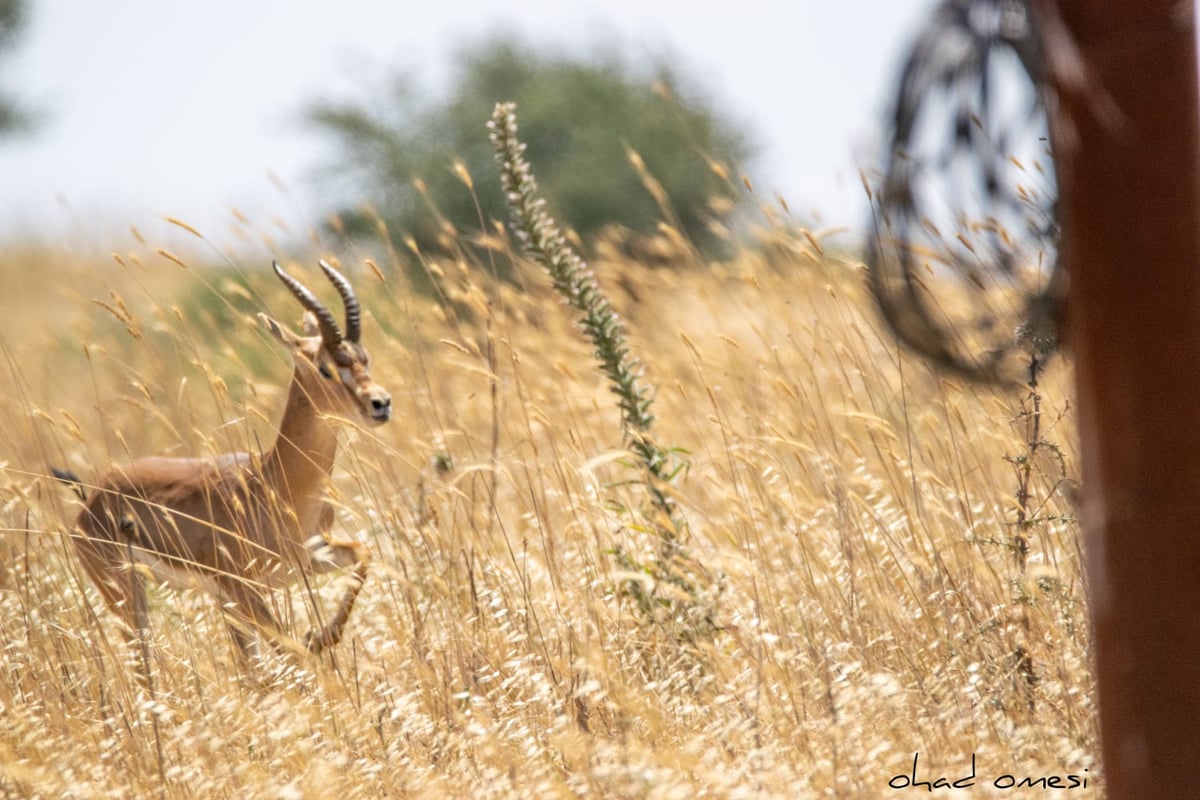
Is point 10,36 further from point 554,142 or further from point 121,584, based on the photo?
point 121,584

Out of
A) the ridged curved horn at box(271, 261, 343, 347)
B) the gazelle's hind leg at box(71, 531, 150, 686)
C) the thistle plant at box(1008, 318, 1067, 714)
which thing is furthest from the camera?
the ridged curved horn at box(271, 261, 343, 347)

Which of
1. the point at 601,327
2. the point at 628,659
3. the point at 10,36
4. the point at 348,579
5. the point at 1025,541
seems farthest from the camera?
the point at 10,36

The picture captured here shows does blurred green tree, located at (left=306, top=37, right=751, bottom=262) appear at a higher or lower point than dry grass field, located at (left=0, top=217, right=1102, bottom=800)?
higher

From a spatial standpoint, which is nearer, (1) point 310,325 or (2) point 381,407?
(2) point 381,407

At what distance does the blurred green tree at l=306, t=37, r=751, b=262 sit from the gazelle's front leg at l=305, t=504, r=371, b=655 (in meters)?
9.00

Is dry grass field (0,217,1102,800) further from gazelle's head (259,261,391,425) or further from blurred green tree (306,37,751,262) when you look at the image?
blurred green tree (306,37,751,262)

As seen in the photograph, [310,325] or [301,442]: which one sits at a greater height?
[310,325]

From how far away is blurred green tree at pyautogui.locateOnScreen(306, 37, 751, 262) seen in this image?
534 inches

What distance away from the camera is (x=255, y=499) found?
3.73 meters

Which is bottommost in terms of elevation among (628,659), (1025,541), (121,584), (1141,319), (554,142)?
(628,659)

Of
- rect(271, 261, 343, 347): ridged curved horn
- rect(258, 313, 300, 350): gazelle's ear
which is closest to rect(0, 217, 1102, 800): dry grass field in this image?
rect(271, 261, 343, 347): ridged curved horn

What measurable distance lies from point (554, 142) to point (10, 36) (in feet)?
21.0

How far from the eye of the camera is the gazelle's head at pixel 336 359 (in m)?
3.79

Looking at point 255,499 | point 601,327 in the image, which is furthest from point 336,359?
point 601,327
